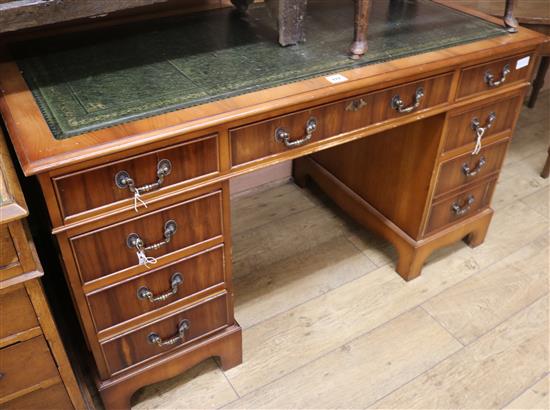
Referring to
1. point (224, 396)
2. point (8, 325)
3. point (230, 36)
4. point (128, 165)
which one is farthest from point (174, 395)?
point (230, 36)

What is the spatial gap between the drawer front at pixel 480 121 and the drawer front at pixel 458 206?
21 cm

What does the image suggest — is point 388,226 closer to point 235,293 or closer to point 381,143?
point 381,143

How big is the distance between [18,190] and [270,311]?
1.00 meters

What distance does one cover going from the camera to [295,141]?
3.93 ft

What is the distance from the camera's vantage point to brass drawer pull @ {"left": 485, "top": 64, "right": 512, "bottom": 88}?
148 centimetres

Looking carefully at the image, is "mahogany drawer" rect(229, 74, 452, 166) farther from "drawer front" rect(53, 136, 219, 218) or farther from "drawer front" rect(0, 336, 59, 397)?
"drawer front" rect(0, 336, 59, 397)

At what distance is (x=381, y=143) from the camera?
1780 mm

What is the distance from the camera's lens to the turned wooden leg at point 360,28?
49.3 inches

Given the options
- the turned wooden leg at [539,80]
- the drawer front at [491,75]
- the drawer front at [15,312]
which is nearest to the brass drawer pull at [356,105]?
the drawer front at [491,75]

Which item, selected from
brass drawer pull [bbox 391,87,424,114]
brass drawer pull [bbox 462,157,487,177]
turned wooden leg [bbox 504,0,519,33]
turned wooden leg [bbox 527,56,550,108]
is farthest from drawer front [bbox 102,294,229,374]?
turned wooden leg [bbox 527,56,550,108]

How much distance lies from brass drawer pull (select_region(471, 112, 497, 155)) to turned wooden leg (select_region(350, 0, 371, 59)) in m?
0.50

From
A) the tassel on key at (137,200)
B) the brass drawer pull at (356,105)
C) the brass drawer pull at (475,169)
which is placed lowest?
the brass drawer pull at (475,169)

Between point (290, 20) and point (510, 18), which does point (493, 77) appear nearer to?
point (510, 18)

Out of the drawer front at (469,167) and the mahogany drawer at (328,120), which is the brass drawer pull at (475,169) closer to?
the drawer front at (469,167)
